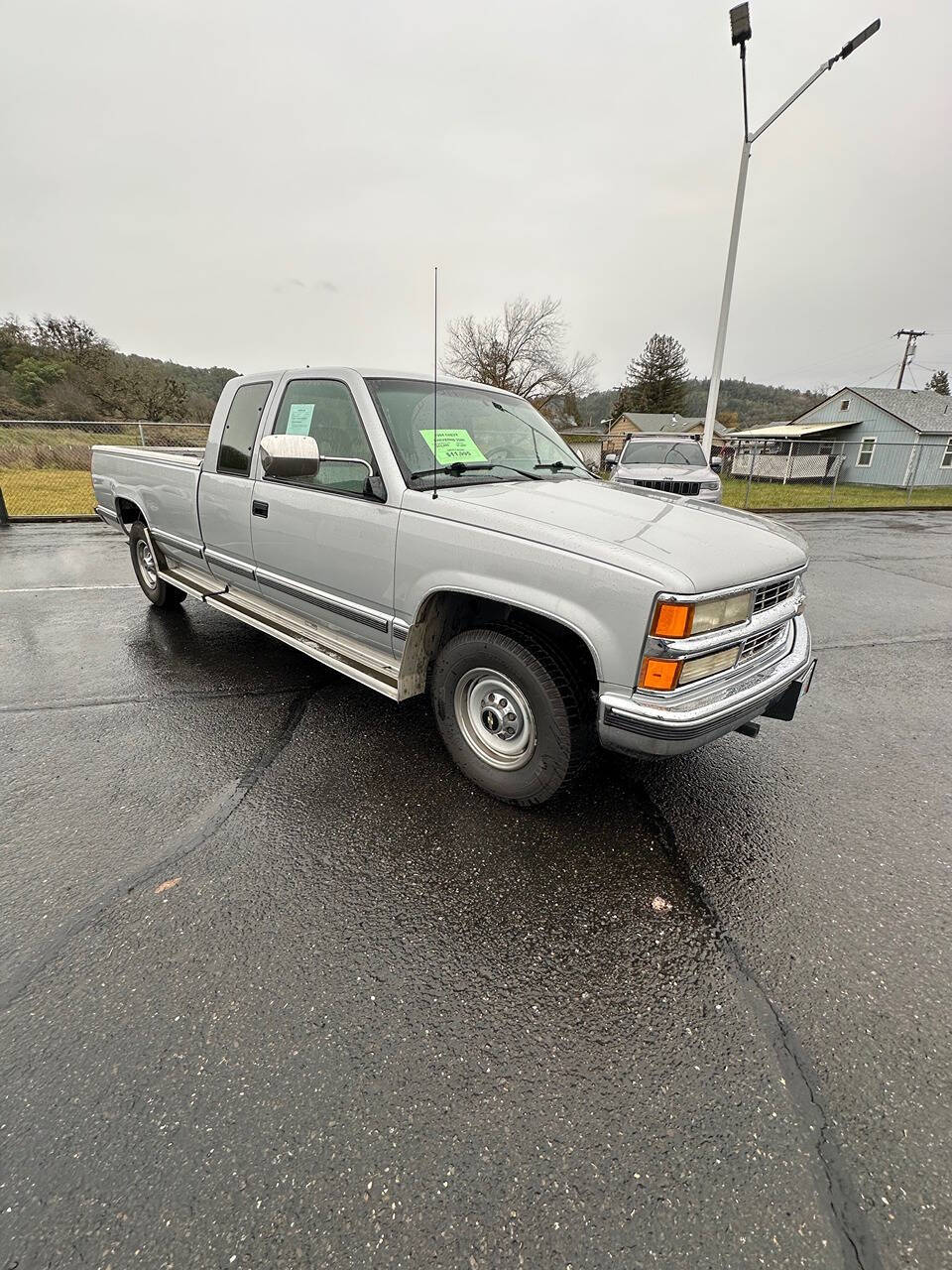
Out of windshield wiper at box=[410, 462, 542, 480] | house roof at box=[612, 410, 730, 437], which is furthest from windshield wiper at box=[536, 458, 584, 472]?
house roof at box=[612, 410, 730, 437]

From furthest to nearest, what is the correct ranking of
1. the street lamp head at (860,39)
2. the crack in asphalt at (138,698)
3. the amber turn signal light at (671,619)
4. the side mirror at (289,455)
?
1. the street lamp head at (860,39)
2. the crack in asphalt at (138,698)
3. the side mirror at (289,455)
4. the amber turn signal light at (671,619)

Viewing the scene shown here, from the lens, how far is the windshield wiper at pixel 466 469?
2.94 meters

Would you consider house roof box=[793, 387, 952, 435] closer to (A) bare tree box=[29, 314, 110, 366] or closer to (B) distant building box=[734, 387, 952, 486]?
(B) distant building box=[734, 387, 952, 486]

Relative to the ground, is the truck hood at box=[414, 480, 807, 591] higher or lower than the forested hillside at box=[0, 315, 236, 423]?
lower

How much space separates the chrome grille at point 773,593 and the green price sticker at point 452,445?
160 cm

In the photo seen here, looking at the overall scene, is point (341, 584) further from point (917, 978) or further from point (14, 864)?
point (917, 978)

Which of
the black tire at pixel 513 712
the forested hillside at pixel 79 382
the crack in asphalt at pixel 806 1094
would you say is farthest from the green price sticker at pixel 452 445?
the forested hillside at pixel 79 382

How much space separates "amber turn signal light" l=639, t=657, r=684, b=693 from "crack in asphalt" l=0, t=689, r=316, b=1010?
2.00 m

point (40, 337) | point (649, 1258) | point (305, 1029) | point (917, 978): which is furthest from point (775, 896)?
point (40, 337)

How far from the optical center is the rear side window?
3842 millimetres

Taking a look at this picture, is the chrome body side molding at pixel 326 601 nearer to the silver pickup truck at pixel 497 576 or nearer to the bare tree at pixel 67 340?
the silver pickup truck at pixel 497 576

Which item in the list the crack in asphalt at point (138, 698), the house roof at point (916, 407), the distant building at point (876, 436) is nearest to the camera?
the crack in asphalt at point (138, 698)

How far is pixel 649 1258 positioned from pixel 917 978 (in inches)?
53.2

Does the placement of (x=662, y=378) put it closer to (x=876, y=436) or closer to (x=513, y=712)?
(x=876, y=436)
